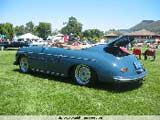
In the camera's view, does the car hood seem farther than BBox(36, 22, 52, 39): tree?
No

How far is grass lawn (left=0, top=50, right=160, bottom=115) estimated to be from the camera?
5.74 metres

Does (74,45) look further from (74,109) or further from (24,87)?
(74,109)

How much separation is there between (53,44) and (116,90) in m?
2.54

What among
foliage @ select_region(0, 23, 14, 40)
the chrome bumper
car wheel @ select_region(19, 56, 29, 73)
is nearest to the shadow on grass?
the chrome bumper

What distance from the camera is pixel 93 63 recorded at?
7.59m

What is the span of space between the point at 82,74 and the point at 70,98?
1.45 m

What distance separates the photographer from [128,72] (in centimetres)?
753

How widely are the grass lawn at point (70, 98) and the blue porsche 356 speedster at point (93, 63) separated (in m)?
0.31

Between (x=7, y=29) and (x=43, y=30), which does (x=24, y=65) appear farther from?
(x=43, y=30)

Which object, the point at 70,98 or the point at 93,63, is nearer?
the point at 70,98

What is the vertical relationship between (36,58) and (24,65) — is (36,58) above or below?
above

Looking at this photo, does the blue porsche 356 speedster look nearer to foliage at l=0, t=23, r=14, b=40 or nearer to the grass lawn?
the grass lawn

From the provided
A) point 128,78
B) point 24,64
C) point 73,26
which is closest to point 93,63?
point 128,78

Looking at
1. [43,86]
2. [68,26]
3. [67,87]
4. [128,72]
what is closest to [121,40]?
[128,72]
